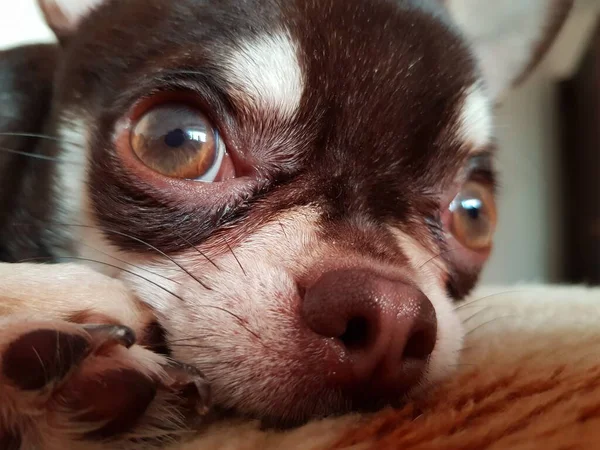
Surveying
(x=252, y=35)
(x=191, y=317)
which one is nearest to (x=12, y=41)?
(x=252, y=35)

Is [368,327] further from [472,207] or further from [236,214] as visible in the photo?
[472,207]

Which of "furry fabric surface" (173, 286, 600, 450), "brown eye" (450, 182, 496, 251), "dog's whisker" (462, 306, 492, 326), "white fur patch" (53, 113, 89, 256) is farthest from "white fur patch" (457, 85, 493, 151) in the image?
"white fur patch" (53, 113, 89, 256)

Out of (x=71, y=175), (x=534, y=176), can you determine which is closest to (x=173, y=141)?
(x=71, y=175)

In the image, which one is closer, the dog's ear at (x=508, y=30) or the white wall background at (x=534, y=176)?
the dog's ear at (x=508, y=30)

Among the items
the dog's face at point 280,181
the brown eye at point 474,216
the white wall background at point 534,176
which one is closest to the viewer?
the dog's face at point 280,181

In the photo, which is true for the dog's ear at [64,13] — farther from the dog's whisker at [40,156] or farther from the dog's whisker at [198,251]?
the dog's whisker at [198,251]

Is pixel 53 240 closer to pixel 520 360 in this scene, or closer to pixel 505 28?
pixel 520 360

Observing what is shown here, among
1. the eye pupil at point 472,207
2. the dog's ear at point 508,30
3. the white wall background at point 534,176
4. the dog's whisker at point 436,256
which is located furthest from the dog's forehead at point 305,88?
the white wall background at point 534,176
